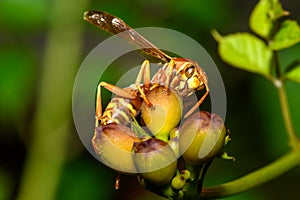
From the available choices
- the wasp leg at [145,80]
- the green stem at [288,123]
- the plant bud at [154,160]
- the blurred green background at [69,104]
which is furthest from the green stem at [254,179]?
the blurred green background at [69,104]

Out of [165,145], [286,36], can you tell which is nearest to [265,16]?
[286,36]

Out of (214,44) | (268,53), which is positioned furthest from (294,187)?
(268,53)

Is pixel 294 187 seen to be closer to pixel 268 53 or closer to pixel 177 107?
pixel 268 53

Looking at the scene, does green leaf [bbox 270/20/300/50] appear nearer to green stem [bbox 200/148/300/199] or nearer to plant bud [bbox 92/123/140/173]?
green stem [bbox 200/148/300/199]

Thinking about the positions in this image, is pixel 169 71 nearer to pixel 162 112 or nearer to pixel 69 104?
pixel 162 112

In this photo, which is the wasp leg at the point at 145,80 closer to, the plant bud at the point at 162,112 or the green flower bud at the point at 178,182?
the plant bud at the point at 162,112

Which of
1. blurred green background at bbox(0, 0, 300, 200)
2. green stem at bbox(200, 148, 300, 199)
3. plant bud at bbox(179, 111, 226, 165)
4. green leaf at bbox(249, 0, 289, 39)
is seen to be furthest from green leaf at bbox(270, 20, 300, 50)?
blurred green background at bbox(0, 0, 300, 200)
